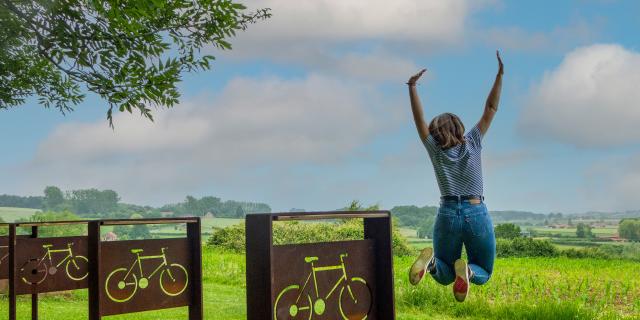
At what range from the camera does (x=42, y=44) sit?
9.74 m

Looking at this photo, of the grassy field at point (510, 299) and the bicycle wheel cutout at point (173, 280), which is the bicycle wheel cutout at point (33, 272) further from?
the bicycle wheel cutout at point (173, 280)

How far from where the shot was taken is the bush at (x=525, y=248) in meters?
17.5

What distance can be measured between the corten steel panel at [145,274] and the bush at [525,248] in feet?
38.4

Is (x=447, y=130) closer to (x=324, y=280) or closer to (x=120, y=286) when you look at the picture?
(x=324, y=280)

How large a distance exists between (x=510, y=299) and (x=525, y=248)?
7.05 m

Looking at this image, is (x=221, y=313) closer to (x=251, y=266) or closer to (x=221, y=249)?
(x=251, y=266)

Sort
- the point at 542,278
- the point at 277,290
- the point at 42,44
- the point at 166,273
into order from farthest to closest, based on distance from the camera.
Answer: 1. the point at 542,278
2. the point at 42,44
3. the point at 166,273
4. the point at 277,290

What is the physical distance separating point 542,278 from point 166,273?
762 cm

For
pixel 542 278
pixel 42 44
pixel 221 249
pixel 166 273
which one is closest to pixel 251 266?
pixel 166 273

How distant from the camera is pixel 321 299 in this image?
4426mm

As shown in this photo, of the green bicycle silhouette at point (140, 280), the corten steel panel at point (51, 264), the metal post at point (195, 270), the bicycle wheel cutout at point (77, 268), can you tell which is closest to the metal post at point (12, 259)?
the corten steel panel at point (51, 264)

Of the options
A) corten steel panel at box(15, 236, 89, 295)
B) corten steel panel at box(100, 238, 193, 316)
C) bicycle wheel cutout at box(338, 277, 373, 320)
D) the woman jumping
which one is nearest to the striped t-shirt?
the woman jumping

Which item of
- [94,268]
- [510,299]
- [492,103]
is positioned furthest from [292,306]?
[510,299]

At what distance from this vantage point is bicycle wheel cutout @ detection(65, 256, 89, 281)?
909 cm
